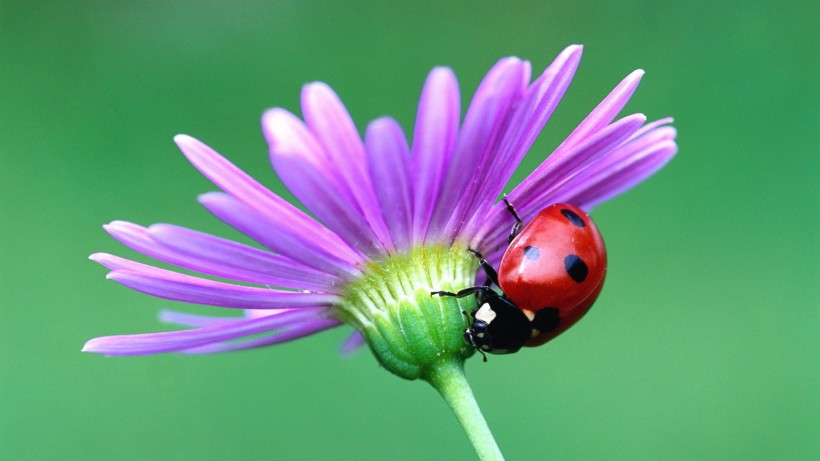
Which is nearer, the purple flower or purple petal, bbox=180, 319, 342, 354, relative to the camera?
the purple flower

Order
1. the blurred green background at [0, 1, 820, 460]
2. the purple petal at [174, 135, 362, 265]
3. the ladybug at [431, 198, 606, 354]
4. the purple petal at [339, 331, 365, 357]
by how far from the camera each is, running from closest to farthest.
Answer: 1. the purple petal at [174, 135, 362, 265]
2. the ladybug at [431, 198, 606, 354]
3. the purple petal at [339, 331, 365, 357]
4. the blurred green background at [0, 1, 820, 460]

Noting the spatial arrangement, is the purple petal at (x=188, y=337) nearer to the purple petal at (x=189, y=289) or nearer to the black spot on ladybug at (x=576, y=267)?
the purple petal at (x=189, y=289)

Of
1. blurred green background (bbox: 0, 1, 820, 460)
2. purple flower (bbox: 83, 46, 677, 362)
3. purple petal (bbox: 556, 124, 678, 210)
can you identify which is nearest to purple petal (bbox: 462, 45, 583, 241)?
purple flower (bbox: 83, 46, 677, 362)

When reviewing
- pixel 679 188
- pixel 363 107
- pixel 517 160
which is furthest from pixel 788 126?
pixel 517 160

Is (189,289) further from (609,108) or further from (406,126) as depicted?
(406,126)

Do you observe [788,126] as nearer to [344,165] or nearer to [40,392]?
[40,392]

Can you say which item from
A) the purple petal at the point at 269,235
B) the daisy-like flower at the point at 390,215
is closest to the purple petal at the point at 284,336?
the daisy-like flower at the point at 390,215

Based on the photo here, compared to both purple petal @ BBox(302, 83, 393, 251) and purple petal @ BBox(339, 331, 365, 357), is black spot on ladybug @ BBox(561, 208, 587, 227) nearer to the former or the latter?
purple petal @ BBox(302, 83, 393, 251)
